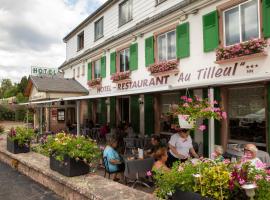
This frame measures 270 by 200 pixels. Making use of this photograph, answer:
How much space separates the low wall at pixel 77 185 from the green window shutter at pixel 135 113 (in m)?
6.57

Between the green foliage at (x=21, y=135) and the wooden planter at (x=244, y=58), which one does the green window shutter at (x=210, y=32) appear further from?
the green foliage at (x=21, y=135)

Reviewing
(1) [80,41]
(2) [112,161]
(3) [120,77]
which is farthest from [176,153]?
→ (1) [80,41]

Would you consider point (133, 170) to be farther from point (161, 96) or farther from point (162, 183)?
point (161, 96)

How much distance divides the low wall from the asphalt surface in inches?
3.9

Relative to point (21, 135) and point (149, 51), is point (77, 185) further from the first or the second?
point (149, 51)

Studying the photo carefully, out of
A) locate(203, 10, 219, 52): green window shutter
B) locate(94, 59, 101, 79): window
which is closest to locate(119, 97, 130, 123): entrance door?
locate(94, 59, 101, 79): window

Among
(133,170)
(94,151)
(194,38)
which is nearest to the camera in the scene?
(94,151)

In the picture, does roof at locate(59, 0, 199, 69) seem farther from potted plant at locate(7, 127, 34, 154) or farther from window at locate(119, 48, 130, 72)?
potted plant at locate(7, 127, 34, 154)

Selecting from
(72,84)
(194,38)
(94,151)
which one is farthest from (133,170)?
(72,84)

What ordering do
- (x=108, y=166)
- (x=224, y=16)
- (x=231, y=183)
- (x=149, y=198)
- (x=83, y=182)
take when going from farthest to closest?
(x=224, y=16) < (x=108, y=166) < (x=83, y=182) < (x=149, y=198) < (x=231, y=183)

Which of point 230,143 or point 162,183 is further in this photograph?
point 230,143

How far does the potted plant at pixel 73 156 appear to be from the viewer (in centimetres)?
456

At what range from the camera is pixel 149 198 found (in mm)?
3365

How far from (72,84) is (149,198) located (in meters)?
16.1
